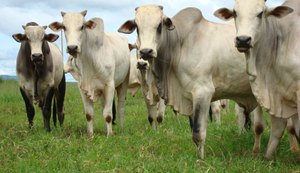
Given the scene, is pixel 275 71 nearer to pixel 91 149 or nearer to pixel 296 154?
pixel 296 154

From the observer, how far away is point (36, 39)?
846cm

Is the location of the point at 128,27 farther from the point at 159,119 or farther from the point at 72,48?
the point at 159,119

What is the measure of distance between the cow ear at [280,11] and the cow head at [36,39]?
4.10 m

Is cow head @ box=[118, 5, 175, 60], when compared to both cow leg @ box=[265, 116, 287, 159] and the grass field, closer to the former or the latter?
the grass field

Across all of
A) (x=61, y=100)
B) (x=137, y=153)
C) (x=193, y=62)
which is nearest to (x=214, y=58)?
(x=193, y=62)

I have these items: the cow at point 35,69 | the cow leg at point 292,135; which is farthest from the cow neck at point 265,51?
the cow at point 35,69

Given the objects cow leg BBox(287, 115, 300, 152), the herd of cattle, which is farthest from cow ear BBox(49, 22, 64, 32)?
cow leg BBox(287, 115, 300, 152)

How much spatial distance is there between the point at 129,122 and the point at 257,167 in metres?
5.63

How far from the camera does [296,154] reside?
20.8 feet

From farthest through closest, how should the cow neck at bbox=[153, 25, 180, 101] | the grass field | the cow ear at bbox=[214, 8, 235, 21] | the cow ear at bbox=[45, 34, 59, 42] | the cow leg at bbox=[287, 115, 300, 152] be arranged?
the cow ear at bbox=[45, 34, 59, 42] < the cow leg at bbox=[287, 115, 300, 152] < the cow neck at bbox=[153, 25, 180, 101] < the cow ear at bbox=[214, 8, 235, 21] < the grass field

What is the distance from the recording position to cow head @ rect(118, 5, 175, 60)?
221 inches

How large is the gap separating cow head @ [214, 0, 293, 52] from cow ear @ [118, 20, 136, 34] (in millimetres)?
1242

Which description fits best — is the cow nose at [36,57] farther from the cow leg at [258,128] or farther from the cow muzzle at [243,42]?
the cow muzzle at [243,42]

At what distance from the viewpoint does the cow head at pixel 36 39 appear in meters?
8.19
